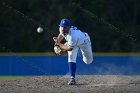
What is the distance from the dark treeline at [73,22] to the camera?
2789 cm

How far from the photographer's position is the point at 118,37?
2884 cm

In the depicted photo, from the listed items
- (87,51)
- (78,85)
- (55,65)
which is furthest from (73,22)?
(78,85)

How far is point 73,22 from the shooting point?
94.1 feet

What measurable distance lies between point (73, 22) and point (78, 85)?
56.4 ft

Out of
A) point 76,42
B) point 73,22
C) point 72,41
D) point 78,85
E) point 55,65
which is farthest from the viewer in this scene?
point 73,22

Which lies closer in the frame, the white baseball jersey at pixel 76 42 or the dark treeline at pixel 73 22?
the white baseball jersey at pixel 76 42

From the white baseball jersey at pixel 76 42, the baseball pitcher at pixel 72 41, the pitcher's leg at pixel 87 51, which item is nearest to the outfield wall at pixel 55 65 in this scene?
the pitcher's leg at pixel 87 51

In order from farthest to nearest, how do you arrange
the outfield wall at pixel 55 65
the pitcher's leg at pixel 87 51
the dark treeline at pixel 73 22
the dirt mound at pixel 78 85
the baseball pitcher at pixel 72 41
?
1. the dark treeline at pixel 73 22
2. the outfield wall at pixel 55 65
3. the pitcher's leg at pixel 87 51
4. the baseball pitcher at pixel 72 41
5. the dirt mound at pixel 78 85

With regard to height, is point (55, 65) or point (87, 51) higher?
point (87, 51)

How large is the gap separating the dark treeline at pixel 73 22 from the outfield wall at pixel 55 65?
4937mm

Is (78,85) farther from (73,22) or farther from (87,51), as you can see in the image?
(73,22)

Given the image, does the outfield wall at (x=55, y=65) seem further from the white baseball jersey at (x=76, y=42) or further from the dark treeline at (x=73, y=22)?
the white baseball jersey at (x=76, y=42)

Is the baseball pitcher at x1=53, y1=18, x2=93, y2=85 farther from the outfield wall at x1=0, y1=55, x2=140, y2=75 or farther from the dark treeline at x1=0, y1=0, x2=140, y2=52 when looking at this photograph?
the dark treeline at x1=0, y1=0, x2=140, y2=52

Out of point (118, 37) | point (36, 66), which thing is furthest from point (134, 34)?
point (36, 66)
